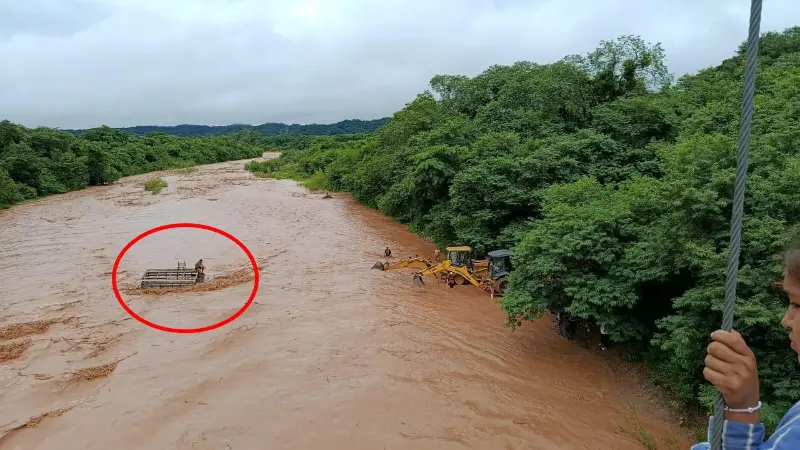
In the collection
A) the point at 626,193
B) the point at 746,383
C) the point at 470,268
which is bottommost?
the point at 470,268

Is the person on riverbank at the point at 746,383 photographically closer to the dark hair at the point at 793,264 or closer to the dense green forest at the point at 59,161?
the dark hair at the point at 793,264

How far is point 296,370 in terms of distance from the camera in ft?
30.3

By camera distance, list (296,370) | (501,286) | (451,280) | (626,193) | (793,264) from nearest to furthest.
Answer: (793,264)
(296,370)
(626,193)
(501,286)
(451,280)

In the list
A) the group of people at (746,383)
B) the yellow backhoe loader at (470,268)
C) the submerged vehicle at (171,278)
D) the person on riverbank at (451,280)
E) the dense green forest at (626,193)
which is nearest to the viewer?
the group of people at (746,383)

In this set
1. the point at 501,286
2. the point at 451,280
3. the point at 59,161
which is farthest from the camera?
the point at 59,161

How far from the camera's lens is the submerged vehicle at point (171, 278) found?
13797mm

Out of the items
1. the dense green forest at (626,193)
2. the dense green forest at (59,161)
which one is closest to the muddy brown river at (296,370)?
the dense green forest at (626,193)

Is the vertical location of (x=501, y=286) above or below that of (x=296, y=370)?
above

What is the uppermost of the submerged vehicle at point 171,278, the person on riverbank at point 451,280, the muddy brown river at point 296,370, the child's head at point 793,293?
the child's head at point 793,293

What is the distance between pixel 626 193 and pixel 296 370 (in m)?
7.19

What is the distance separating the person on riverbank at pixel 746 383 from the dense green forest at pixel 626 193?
5.26 meters

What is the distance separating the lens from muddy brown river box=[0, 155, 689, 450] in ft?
24.0

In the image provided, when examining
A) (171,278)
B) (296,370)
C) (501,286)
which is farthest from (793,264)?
(171,278)

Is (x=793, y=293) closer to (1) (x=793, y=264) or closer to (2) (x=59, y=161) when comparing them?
(1) (x=793, y=264)
